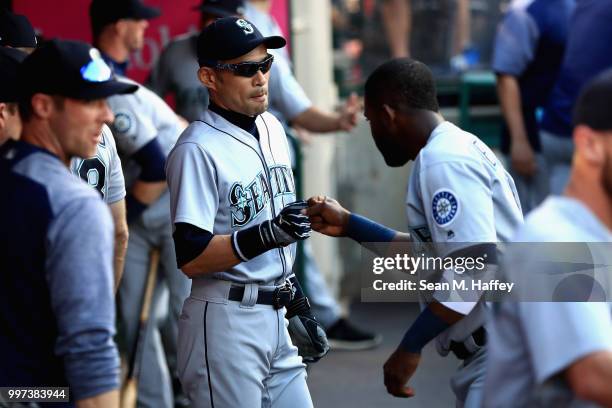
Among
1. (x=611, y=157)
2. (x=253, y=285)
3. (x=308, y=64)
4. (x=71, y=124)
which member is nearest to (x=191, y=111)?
(x=308, y=64)

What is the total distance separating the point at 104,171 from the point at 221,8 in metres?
2.31

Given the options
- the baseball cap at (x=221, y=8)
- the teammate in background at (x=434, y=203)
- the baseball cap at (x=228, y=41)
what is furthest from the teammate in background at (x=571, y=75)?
the baseball cap at (x=228, y=41)

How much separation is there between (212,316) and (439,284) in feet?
2.66

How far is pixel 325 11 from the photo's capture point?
27.2ft

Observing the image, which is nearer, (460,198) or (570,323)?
(570,323)

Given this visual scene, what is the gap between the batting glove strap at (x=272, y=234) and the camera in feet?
12.3

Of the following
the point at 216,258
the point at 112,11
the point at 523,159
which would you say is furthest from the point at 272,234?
the point at 523,159

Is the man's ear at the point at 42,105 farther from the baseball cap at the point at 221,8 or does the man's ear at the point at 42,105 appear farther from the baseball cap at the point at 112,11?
the baseball cap at the point at 221,8

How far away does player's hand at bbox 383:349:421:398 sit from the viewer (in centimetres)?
387

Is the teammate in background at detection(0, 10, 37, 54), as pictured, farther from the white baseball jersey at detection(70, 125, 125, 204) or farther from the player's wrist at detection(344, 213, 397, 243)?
the player's wrist at detection(344, 213, 397, 243)

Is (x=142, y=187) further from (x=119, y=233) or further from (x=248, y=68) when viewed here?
(x=248, y=68)

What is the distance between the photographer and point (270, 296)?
408 cm

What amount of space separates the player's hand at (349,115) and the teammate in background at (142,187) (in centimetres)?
96

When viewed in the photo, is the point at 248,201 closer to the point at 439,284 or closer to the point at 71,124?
the point at 439,284
